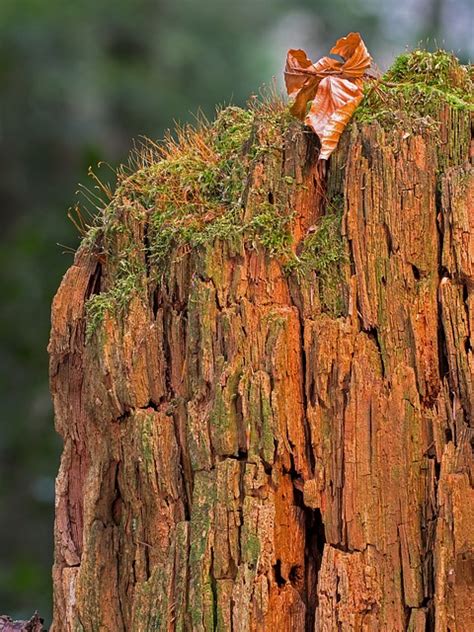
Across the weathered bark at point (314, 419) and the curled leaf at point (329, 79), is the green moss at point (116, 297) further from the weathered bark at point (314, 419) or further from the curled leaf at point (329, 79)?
the curled leaf at point (329, 79)

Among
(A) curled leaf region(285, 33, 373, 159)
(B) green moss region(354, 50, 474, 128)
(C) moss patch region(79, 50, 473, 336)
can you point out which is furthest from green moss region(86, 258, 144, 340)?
(B) green moss region(354, 50, 474, 128)

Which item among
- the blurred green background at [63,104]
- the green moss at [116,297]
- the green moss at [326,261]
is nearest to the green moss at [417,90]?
the green moss at [326,261]

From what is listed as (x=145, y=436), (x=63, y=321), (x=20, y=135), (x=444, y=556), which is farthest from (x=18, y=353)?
(x=444, y=556)

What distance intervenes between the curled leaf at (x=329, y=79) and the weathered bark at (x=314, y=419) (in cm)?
20

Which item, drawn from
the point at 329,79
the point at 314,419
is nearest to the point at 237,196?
the point at 329,79

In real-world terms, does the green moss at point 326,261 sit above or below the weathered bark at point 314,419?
above

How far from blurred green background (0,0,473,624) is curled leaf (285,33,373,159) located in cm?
418

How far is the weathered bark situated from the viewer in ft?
12.3

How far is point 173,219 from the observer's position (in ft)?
14.3

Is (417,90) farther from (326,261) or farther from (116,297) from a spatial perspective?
(116,297)

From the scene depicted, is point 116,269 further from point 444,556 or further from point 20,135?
point 20,135

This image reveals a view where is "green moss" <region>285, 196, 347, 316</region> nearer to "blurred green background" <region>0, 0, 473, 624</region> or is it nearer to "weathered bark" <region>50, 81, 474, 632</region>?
"weathered bark" <region>50, 81, 474, 632</region>

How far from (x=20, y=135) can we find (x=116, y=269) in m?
7.38

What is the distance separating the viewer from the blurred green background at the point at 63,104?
9.02 metres
